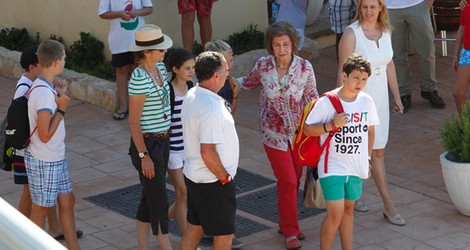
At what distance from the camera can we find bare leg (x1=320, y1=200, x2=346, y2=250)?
693 cm

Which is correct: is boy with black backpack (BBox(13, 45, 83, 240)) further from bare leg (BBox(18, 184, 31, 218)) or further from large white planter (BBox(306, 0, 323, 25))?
large white planter (BBox(306, 0, 323, 25))

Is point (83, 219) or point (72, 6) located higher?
point (72, 6)

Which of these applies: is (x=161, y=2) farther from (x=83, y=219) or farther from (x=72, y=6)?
(x=83, y=219)

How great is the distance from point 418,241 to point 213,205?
74.1 inches

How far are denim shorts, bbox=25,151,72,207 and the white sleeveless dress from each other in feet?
8.02

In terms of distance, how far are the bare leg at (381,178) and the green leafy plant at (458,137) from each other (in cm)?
54

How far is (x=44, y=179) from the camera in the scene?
6969 mm

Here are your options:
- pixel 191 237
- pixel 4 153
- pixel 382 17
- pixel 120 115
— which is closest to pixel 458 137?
pixel 382 17

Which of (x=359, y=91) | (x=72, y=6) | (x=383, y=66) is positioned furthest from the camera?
(x=72, y=6)

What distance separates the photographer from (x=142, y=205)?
7219mm

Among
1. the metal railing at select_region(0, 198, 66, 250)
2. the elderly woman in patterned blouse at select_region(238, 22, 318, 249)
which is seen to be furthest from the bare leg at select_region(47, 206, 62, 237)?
the metal railing at select_region(0, 198, 66, 250)

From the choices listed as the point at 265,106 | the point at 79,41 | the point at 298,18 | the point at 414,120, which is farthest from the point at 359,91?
the point at 79,41

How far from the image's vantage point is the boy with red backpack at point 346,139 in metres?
6.91

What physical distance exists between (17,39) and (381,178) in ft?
20.3
